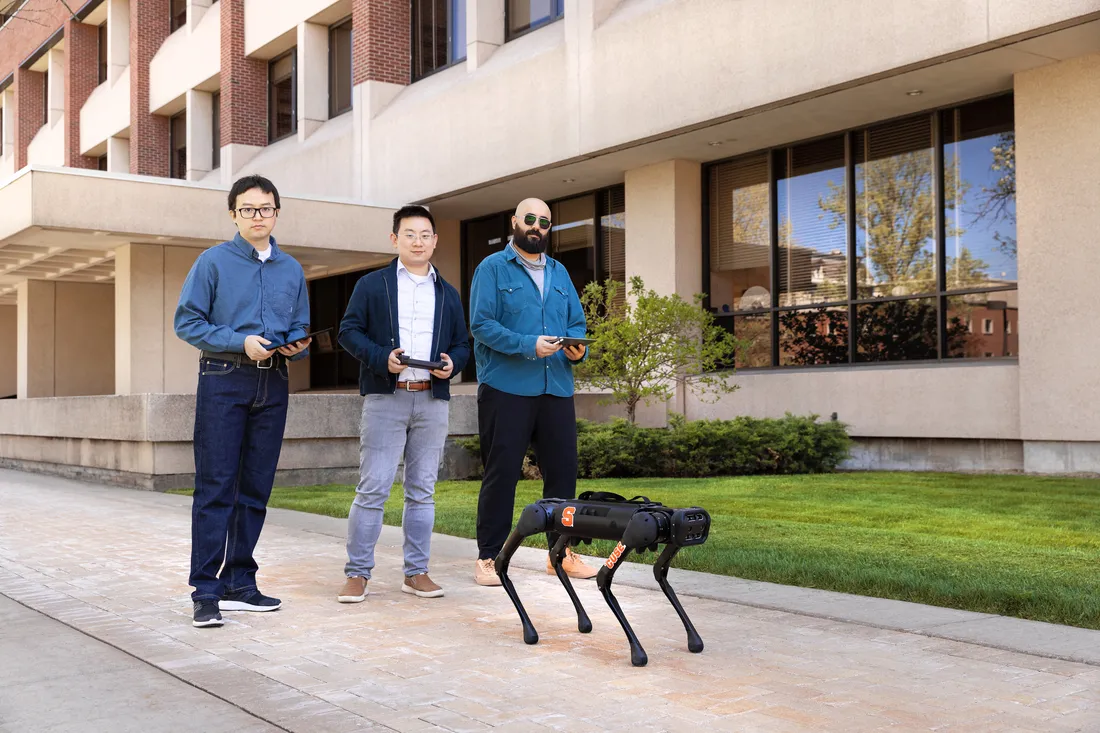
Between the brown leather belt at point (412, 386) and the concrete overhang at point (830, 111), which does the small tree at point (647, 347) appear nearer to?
the concrete overhang at point (830, 111)

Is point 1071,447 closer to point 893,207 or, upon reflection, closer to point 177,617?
point 893,207

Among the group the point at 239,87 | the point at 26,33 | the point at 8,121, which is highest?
the point at 26,33

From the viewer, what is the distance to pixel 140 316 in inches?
759

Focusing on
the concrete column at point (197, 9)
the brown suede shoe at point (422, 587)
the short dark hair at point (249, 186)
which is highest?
the concrete column at point (197, 9)

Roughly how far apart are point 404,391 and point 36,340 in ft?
64.4

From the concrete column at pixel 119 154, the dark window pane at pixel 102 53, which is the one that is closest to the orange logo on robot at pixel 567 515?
the concrete column at pixel 119 154

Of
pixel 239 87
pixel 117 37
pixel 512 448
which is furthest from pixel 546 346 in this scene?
pixel 117 37

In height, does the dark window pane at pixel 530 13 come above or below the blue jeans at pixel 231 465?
above

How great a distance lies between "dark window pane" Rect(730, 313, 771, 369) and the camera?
57.9 ft

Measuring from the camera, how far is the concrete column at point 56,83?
38.0 meters

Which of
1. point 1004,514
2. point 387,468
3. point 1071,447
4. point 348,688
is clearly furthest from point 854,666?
point 1071,447

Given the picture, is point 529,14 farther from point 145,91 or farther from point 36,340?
point 145,91

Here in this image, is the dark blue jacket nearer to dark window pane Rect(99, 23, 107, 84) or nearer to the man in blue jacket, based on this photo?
the man in blue jacket

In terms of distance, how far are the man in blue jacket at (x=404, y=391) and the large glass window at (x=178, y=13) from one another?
27.9m
